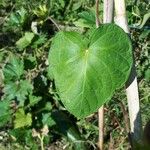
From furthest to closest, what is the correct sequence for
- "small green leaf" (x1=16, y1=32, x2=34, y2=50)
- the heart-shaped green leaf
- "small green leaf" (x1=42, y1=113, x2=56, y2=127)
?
"small green leaf" (x1=16, y1=32, x2=34, y2=50), "small green leaf" (x1=42, y1=113, x2=56, y2=127), the heart-shaped green leaf

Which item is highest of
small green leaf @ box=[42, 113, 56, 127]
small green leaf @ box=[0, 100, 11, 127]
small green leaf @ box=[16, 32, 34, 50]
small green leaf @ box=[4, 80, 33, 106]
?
small green leaf @ box=[16, 32, 34, 50]

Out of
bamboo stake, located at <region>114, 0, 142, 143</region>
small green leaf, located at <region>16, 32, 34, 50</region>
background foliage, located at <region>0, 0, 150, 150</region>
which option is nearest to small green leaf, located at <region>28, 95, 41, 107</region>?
background foliage, located at <region>0, 0, 150, 150</region>

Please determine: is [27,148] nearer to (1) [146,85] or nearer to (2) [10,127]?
(2) [10,127]

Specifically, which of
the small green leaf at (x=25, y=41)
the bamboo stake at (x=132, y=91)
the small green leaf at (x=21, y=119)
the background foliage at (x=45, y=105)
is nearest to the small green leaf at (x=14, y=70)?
the background foliage at (x=45, y=105)

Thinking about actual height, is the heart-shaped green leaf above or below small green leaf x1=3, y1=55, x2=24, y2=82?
above

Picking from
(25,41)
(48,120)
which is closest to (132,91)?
(48,120)

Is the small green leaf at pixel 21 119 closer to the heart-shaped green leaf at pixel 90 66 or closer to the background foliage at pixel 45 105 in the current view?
the background foliage at pixel 45 105

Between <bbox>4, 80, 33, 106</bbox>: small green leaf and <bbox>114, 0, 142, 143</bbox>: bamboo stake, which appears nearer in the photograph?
<bbox>114, 0, 142, 143</bbox>: bamboo stake

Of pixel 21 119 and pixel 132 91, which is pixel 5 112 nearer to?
pixel 21 119

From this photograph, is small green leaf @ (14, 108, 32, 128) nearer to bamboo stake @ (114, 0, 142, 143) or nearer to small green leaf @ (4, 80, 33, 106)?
small green leaf @ (4, 80, 33, 106)
